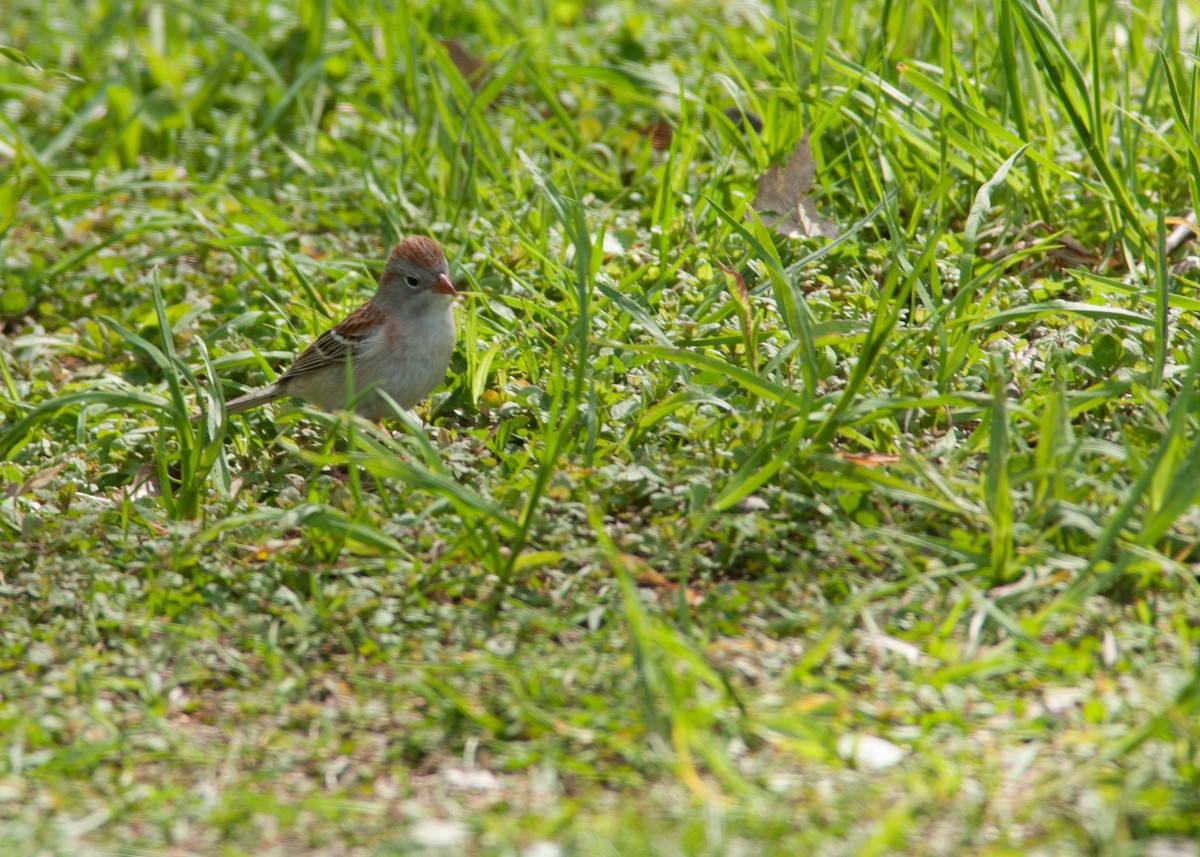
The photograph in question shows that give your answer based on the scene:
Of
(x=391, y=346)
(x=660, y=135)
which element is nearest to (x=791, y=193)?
(x=660, y=135)

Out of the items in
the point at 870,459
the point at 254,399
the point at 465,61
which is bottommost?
the point at 254,399

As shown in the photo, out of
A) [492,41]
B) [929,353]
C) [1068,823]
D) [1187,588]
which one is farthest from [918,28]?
[1068,823]

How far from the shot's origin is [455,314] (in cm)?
511

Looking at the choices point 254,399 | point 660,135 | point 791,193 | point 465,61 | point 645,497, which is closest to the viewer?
point 645,497

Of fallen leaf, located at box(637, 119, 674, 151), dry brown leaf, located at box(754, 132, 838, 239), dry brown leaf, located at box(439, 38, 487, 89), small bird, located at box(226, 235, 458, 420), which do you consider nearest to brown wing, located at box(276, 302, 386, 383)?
small bird, located at box(226, 235, 458, 420)

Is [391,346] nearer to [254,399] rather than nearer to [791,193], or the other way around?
[254,399]

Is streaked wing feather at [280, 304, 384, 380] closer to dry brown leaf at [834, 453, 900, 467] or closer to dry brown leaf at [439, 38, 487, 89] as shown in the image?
dry brown leaf at [834, 453, 900, 467]

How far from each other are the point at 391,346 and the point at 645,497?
1.31 m

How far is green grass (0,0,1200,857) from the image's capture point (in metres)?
2.87

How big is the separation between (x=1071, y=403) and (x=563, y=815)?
1933 millimetres

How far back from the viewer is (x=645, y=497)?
153 inches

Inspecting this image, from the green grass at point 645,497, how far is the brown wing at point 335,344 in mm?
224

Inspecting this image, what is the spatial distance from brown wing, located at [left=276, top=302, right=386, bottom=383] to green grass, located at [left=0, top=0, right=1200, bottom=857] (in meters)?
0.22

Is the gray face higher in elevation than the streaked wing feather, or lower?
Result: higher
